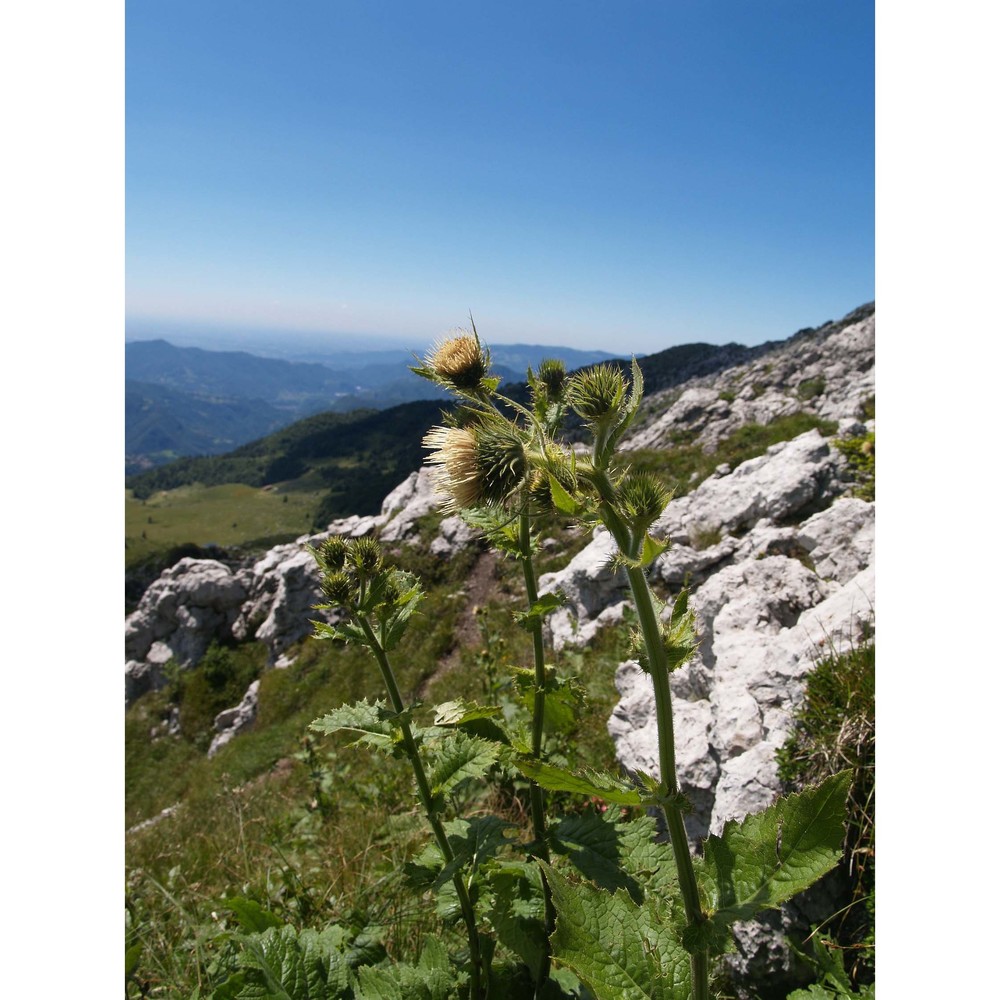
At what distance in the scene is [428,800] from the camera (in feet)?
9.34

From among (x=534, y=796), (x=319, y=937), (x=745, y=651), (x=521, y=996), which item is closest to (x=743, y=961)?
(x=521, y=996)

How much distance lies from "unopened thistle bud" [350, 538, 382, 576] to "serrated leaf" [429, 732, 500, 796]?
3.04ft

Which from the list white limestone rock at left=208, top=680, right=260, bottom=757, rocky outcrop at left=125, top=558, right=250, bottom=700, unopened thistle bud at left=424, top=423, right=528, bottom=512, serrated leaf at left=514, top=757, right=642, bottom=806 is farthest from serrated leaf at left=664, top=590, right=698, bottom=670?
rocky outcrop at left=125, top=558, right=250, bottom=700

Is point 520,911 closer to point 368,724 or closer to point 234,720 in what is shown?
point 368,724

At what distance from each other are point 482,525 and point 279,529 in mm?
169372

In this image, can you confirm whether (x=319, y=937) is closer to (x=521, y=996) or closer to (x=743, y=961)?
(x=521, y=996)

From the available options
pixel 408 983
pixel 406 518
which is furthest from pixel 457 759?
pixel 406 518

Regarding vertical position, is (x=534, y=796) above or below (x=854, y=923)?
above

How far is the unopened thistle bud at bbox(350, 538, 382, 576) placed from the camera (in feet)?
9.62

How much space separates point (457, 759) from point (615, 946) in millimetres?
1340

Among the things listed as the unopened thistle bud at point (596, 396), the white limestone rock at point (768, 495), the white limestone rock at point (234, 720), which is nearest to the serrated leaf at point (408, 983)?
the unopened thistle bud at point (596, 396)
